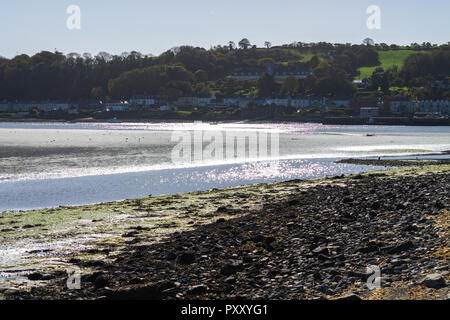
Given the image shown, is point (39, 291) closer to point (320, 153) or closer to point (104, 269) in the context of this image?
point (104, 269)

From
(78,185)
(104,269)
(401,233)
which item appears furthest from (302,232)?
(78,185)

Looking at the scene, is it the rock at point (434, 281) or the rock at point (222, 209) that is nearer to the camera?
the rock at point (434, 281)

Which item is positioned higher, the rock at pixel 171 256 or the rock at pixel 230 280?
the rock at pixel 230 280

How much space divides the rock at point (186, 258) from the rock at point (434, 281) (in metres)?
6.85

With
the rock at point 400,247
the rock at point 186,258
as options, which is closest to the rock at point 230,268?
the rock at point 186,258

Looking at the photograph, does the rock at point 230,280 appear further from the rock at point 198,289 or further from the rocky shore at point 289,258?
the rock at point 198,289

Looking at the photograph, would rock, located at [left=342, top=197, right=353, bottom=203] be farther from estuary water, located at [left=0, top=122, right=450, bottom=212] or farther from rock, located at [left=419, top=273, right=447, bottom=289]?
estuary water, located at [left=0, top=122, right=450, bottom=212]

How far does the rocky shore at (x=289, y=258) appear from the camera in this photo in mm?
12852

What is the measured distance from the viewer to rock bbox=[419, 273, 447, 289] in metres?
11.5

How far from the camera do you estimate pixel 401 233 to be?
1647 cm

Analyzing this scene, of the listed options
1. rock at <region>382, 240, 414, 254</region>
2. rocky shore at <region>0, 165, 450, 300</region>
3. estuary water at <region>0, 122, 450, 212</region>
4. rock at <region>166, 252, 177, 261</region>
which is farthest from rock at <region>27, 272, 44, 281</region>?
estuary water at <region>0, 122, 450, 212</region>

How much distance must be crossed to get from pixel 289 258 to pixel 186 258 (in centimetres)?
293

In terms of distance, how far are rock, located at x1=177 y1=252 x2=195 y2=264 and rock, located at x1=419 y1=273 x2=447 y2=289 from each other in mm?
6848

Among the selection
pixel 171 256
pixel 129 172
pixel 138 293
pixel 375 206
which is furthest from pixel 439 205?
pixel 129 172
